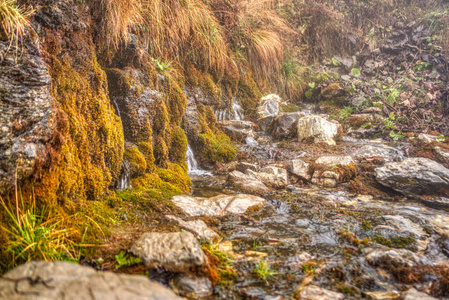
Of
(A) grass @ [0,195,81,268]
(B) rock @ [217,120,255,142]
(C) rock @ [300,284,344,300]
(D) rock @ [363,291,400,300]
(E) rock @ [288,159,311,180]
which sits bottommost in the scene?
(D) rock @ [363,291,400,300]

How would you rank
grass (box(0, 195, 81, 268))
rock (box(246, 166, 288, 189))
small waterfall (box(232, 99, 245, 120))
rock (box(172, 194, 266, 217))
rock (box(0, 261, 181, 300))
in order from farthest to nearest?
small waterfall (box(232, 99, 245, 120)) < rock (box(246, 166, 288, 189)) < rock (box(172, 194, 266, 217)) < grass (box(0, 195, 81, 268)) < rock (box(0, 261, 181, 300))

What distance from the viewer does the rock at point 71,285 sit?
4.05 feet

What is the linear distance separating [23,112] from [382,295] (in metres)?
3.00

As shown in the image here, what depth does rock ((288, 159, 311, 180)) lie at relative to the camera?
16.6ft

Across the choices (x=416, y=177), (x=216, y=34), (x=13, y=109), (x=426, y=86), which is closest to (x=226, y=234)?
(x=13, y=109)

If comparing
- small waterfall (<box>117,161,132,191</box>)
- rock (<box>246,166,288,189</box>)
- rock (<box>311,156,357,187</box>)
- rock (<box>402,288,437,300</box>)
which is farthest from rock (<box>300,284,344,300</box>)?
rock (<box>311,156,357,187</box>)

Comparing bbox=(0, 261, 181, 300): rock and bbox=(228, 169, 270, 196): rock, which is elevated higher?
bbox=(0, 261, 181, 300): rock

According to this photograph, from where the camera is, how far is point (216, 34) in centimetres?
611

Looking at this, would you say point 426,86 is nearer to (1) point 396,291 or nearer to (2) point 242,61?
(2) point 242,61

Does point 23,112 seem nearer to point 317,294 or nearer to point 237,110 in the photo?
point 317,294

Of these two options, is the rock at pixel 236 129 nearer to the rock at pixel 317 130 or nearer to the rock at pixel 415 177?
the rock at pixel 317 130

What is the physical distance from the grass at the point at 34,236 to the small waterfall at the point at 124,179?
1229 millimetres

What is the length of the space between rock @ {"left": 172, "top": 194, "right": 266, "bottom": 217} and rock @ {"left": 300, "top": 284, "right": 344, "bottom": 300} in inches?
57.7

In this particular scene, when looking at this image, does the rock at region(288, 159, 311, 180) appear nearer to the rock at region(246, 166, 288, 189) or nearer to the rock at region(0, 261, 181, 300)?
the rock at region(246, 166, 288, 189)
